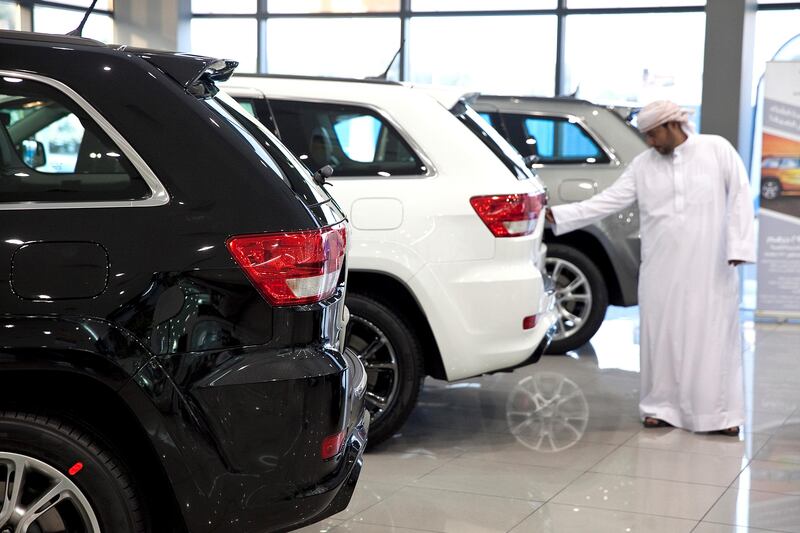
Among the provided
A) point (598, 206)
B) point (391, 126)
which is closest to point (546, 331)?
point (598, 206)

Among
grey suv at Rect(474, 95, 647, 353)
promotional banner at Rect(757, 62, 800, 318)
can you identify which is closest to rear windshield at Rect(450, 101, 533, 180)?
grey suv at Rect(474, 95, 647, 353)

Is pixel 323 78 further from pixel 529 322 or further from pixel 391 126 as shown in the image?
pixel 529 322

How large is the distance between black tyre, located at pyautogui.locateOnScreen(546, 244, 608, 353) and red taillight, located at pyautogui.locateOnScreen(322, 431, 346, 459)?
187 inches

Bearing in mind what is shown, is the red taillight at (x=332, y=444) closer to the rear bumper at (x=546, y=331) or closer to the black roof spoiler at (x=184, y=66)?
the black roof spoiler at (x=184, y=66)

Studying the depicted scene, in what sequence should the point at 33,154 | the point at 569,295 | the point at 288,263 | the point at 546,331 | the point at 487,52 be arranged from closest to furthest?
the point at 288,263 → the point at 33,154 → the point at 546,331 → the point at 569,295 → the point at 487,52

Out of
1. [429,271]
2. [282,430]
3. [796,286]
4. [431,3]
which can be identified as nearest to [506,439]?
[429,271]

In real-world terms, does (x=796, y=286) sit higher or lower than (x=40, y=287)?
lower

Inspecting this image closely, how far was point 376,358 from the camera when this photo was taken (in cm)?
483

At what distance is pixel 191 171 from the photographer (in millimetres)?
2574

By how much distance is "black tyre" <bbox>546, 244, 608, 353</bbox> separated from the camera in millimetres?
7324

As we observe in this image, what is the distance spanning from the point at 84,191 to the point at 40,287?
0.25 metres

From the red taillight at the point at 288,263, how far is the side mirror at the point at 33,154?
21.2 inches

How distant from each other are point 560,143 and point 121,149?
518cm

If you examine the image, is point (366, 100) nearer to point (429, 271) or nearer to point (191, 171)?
point (429, 271)
